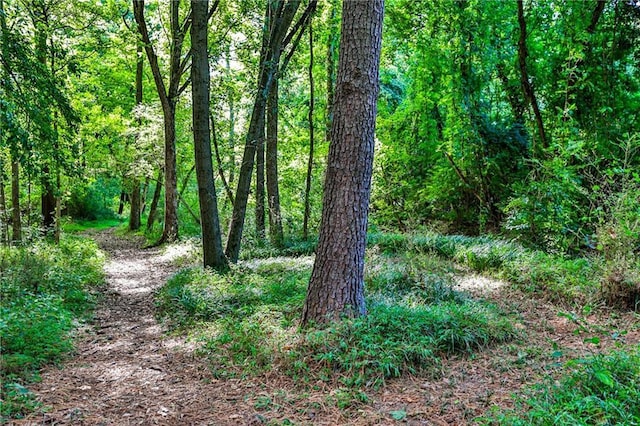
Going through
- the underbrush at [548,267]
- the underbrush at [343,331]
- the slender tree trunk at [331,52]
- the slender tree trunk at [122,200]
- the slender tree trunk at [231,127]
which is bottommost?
the underbrush at [343,331]

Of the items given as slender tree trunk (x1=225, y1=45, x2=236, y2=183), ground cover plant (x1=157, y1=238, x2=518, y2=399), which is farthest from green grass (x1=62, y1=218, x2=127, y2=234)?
ground cover plant (x1=157, y1=238, x2=518, y2=399)

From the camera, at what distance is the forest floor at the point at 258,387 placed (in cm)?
315

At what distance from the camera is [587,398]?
2723 millimetres

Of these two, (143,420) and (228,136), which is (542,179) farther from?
(228,136)

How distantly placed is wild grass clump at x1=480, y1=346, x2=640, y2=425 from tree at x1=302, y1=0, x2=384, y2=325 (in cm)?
182

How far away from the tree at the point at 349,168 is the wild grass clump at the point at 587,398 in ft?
5.97

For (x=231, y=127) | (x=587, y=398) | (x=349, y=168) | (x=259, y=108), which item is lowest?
(x=587, y=398)

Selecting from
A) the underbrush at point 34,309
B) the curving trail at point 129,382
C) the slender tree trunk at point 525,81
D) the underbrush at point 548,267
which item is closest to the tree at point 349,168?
the curving trail at point 129,382

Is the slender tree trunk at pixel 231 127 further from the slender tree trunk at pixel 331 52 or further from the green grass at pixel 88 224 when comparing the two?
the green grass at pixel 88 224

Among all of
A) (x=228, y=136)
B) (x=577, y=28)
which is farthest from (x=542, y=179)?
(x=228, y=136)

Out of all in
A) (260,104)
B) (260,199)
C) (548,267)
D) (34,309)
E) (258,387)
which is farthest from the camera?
(260,199)

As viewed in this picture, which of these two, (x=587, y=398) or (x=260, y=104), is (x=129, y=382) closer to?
(x=587, y=398)

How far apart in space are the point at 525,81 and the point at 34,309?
10.6 m

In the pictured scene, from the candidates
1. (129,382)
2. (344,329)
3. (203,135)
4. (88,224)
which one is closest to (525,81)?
(203,135)
